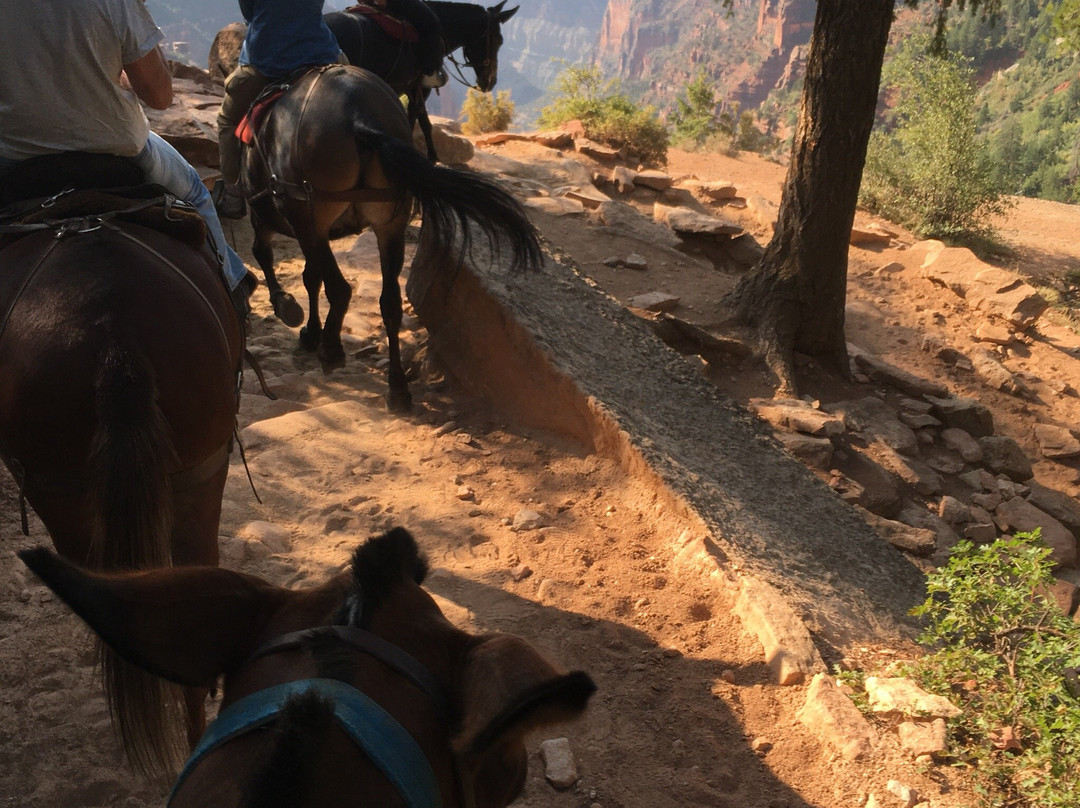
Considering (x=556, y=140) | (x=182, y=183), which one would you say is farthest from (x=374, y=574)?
(x=556, y=140)

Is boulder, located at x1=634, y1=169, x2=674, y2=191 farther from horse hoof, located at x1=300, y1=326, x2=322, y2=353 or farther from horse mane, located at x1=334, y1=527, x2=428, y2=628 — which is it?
horse mane, located at x1=334, y1=527, x2=428, y2=628

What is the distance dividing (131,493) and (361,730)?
1369mm

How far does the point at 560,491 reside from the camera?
Answer: 452cm

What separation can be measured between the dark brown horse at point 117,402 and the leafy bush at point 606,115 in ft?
39.0

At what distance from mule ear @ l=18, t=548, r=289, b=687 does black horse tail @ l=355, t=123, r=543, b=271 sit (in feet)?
11.9

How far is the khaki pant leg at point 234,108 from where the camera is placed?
18.8 ft

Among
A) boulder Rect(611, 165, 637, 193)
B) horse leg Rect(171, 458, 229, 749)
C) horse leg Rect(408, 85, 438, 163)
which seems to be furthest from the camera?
boulder Rect(611, 165, 637, 193)

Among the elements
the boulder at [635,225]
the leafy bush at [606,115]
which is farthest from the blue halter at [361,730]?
the leafy bush at [606,115]

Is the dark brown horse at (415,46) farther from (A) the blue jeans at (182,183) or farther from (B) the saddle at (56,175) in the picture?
(B) the saddle at (56,175)

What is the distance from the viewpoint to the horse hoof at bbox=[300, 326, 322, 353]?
6320 mm

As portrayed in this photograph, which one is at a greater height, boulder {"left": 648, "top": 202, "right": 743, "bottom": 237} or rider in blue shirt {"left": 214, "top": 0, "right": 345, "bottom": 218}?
rider in blue shirt {"left": 214, "top": 0, "right": 345, "bottom": 218}

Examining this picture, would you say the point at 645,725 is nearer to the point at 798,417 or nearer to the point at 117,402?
the point at 117,402

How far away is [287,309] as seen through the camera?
647 cm

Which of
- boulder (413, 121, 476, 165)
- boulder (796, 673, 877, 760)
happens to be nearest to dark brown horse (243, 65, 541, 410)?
boulder (796, 673, 877, 760)
